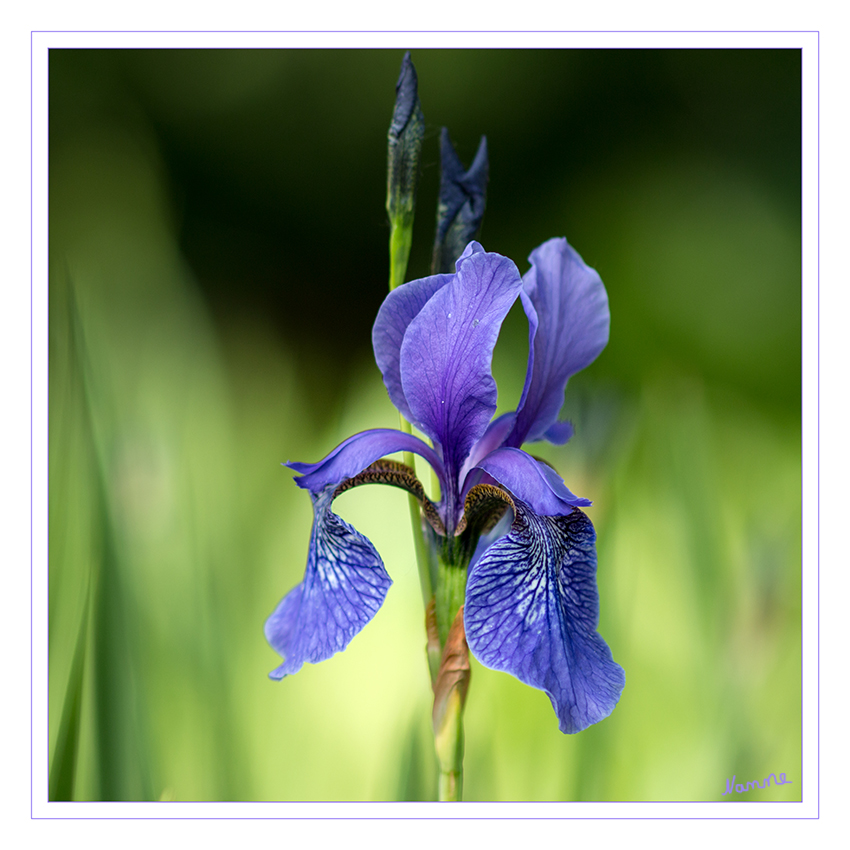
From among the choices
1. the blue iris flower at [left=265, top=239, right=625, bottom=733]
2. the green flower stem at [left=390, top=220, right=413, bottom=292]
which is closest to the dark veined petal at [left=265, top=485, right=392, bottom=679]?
the blue iris flower at [left=265, top=239, right=625, bottom=733]

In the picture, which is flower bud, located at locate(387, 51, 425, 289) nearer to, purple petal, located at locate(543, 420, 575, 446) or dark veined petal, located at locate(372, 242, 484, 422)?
dark veined petal, located at locate(372, 242, 484, 422)

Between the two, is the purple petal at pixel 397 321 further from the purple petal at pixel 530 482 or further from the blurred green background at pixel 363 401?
the blurred green background at pixel 363 401

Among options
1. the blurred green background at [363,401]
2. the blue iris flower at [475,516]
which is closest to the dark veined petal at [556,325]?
the blue iris flower at [475,516]

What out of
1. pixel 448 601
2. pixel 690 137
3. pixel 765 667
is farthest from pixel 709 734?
pixel 690 137
